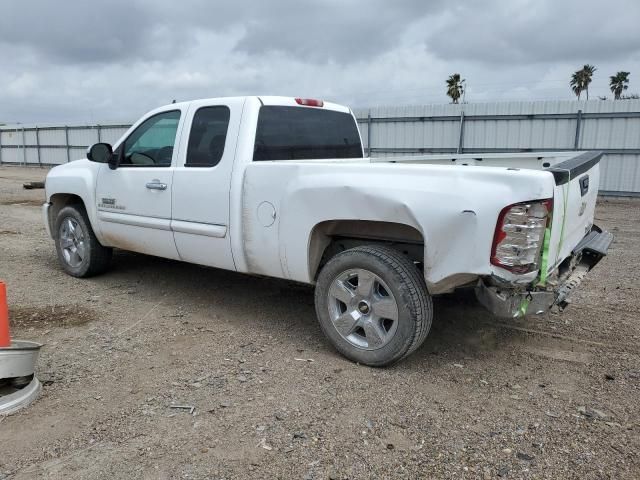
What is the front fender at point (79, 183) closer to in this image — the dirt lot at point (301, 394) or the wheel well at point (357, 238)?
the dirt lot at point (301, 394)

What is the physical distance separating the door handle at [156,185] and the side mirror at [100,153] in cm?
68

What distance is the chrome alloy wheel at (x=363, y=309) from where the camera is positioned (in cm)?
366

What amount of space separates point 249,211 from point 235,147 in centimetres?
56

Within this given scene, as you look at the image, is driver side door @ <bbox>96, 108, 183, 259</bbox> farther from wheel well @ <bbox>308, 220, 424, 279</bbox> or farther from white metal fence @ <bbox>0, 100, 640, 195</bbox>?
white metal fence @ <bbox>0, 100, 640, 195</bbox>

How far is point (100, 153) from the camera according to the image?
534 cm

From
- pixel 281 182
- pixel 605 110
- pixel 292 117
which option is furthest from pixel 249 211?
pixel 605 110

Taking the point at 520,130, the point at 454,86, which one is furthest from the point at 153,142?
the point at 454,86

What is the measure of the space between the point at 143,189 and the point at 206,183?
917 millimetres

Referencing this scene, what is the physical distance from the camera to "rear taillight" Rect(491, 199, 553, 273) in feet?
10.3

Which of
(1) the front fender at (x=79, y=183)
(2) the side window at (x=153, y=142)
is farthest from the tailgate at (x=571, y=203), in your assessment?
(1) the front fender at (x=79, y=183)

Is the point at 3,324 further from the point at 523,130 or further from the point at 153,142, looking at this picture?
the point at 523,130

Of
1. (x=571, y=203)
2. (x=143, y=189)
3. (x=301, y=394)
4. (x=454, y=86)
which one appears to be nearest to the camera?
(x=301, y=394)

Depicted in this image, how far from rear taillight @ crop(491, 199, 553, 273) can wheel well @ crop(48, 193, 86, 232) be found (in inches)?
193

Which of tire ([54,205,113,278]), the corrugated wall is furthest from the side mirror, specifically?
the corrugated wall
